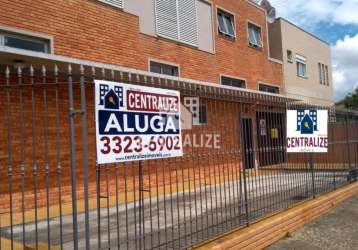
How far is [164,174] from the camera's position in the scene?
672 centimetres

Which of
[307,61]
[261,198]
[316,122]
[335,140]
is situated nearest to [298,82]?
[307,61]

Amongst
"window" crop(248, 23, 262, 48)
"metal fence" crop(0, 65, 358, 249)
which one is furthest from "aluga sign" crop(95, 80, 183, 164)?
"window" crop(248, 23, 262, 48)

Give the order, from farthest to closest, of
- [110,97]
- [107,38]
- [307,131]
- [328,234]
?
1. [107,38]
2. [307,131]
3. [328,234]
4. [110,97]

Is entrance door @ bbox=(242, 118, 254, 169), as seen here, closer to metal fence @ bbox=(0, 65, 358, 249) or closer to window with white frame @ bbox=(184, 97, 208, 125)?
metal fence @ bbox=(0, 65, 358, 249)

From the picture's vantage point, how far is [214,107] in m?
7.05

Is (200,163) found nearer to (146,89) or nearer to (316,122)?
(146,89)

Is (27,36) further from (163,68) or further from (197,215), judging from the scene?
(197,215)

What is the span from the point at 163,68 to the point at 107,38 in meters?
3.41

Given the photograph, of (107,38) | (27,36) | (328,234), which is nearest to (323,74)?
(107,38)

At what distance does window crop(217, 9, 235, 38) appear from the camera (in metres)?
21.8

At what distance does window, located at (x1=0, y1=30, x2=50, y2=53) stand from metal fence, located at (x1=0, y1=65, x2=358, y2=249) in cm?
143

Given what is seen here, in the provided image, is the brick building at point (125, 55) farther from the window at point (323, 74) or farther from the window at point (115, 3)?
the window at point (323, 74)

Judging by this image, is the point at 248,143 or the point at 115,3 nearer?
the point at 248,143

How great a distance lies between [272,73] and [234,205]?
1940 cm
